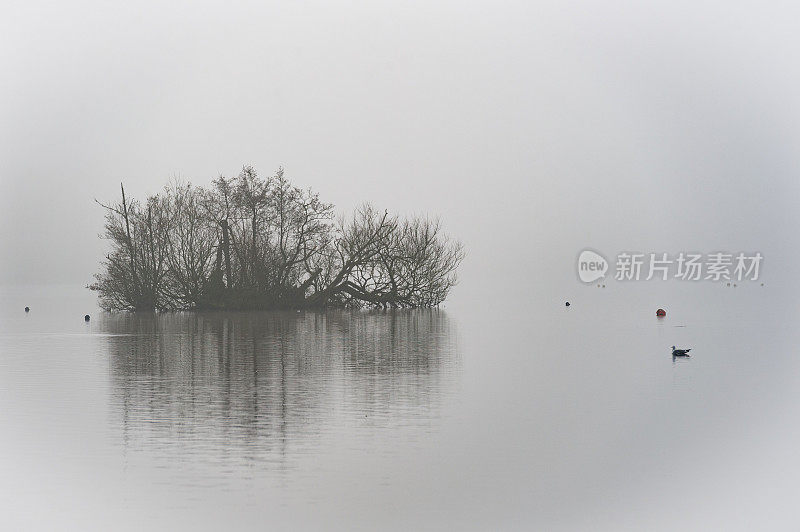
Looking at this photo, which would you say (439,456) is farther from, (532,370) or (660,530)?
(532,370)

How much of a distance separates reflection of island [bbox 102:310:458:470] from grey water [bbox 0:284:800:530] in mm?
81

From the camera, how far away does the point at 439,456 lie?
1384 cm

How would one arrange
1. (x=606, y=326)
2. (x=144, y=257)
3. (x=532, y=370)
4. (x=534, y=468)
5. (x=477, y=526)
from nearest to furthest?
(x=477, y=526)
(x=534, y=468)
(x=532, y=370)
(x=606, y=326)
(x=144, y=257)

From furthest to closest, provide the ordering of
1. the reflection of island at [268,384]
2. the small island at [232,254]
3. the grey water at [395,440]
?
1. the small island at [232,254]
2. the reflection of island at [268,384]
3. the grey water at [395,440]

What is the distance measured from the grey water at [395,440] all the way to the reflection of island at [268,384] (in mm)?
81

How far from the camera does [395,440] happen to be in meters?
14.8

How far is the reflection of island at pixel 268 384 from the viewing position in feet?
50.8

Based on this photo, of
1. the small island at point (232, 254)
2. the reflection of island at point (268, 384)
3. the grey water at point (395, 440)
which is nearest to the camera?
the grey water at point (395, 440)

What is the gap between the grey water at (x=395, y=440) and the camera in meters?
11.5

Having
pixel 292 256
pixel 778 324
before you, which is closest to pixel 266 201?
pixel 292 256

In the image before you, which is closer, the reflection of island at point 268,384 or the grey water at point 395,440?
the grey water at point 395,440

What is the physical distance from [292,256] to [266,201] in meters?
3.28

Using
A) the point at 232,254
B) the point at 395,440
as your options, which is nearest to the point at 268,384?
the point at 395,440

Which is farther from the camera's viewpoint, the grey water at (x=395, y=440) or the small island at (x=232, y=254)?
the small island at (x=232, y=254)
